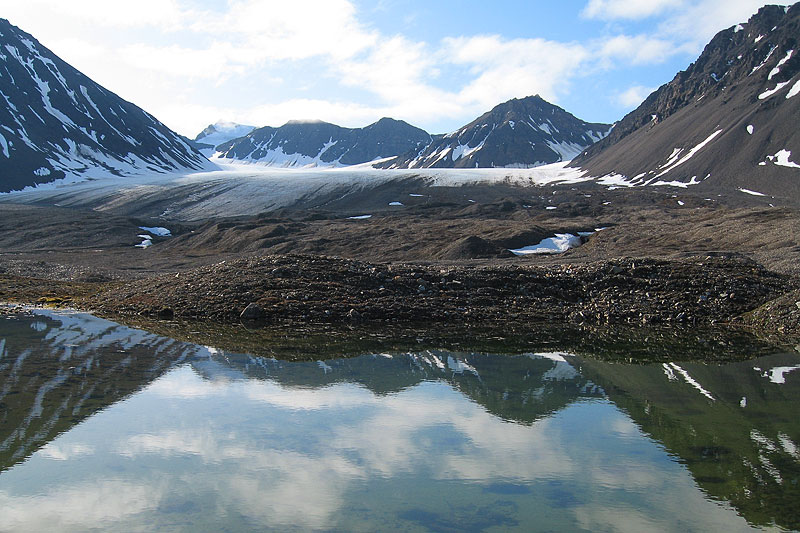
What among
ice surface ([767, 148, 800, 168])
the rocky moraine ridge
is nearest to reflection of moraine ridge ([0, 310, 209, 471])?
the rocky moraine ridge

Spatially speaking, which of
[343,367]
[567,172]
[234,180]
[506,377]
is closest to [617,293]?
[506,377]

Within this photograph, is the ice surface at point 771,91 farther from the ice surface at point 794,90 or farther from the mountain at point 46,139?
the mountain at point 46,139

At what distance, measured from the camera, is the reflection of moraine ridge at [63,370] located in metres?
12.1

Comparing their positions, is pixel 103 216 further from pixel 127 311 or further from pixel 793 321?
pixel 793 321

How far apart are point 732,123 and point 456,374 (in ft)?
479

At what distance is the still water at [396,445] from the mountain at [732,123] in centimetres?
10962

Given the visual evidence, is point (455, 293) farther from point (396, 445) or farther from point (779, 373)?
point (396, 445)

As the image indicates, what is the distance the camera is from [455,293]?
29.0m

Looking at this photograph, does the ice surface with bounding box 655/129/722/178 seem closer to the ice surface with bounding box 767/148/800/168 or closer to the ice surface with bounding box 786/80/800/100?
the ice surface with bounding box 786/80/800/100

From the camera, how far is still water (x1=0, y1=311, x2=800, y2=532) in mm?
8438

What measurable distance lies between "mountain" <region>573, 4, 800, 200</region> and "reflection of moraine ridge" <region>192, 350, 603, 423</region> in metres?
108

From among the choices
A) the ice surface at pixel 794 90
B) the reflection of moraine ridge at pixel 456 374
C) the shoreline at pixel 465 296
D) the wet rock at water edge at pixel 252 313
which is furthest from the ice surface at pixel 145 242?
the ice surface at pixel 794 90

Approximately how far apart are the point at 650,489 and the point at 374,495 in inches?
166

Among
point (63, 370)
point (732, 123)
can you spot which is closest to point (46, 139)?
point (732, 123)
